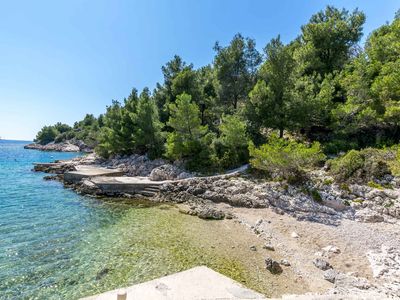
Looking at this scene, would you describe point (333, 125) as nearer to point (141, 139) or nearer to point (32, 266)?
point (141, 139)

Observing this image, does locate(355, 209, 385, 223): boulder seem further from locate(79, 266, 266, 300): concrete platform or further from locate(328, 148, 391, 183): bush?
locate(79, 266, 266, 300): concrete platform

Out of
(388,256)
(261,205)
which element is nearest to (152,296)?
(388,256)

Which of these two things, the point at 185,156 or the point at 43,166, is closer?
the point at 185,156

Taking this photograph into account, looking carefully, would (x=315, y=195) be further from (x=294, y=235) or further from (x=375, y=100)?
(x=375, y=100)

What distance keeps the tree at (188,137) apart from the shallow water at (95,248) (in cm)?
801

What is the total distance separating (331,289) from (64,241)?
1070cm

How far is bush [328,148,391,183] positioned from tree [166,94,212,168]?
11.2m

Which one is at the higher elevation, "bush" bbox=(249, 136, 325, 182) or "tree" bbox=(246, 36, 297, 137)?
"tree" bbox=(246, 36, 297, 137)

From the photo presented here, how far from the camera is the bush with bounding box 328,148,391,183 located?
15.6 m

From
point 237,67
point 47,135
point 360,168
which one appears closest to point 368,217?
point 360,168

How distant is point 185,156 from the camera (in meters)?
25.0

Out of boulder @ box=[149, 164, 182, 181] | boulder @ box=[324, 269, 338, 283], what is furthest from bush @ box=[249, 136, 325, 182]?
boulder @ box=[149, 164, 182, 181]

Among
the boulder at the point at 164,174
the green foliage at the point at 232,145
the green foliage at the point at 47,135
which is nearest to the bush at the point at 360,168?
the green foliage at the point at 232,145

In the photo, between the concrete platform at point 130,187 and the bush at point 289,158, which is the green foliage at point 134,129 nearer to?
the concrete platform at point 130,187
